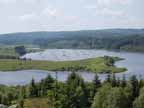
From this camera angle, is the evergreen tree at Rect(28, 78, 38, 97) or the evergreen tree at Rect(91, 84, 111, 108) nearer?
the evergreen tree at Rect(91, 84, 111, 108)

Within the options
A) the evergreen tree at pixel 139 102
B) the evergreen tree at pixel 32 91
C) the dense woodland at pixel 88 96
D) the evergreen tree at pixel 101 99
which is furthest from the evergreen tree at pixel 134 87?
the evergreen tree at pixel 32 91

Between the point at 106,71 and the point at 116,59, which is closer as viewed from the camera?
the point at 106,71

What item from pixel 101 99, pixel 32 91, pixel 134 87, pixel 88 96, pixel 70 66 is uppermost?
pixel 134 87

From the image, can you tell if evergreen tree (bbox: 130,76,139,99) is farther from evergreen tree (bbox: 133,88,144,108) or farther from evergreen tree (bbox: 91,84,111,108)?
evergreen tree (bbox: 91,84,111,108)

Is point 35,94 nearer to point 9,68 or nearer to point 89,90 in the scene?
point 89,90

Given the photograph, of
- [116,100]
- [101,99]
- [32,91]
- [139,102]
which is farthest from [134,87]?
[32,91]

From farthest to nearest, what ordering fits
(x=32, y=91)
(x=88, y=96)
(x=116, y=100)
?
(x=32, y=91) → (x=88, y=96) → (x=116, y=100)

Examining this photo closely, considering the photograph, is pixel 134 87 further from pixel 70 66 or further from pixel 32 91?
pixel 70 66

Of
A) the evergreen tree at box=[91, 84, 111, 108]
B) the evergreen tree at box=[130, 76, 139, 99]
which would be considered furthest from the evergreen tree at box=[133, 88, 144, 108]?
the evergreen tree at box=[130, 76, 139, 99]

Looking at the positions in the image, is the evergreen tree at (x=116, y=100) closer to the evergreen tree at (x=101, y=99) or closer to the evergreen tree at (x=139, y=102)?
the evergreen tree at (x=101, y=99)

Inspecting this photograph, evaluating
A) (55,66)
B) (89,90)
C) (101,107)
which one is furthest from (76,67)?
(101,107)

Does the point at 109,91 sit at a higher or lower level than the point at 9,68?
higher
